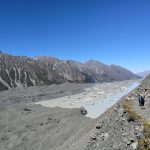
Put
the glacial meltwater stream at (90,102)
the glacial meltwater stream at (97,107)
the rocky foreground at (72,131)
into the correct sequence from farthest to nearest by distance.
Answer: the glacial meltwater stream at (90,102)
the glacial meltwater stream at (97,107)
the rocky foreground at (72,131)

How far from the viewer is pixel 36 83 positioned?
441 feet

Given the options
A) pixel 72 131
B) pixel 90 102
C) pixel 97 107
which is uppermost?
pixel 90 102


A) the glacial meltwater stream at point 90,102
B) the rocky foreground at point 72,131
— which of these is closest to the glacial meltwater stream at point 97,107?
the glacial meltwater stream at point 90,102

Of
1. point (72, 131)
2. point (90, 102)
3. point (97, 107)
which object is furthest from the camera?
point (90, 102)

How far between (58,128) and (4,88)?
8407 cm

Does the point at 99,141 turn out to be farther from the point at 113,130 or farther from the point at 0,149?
the point at 0,149

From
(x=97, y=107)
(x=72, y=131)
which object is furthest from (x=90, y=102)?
(x=72, y=131)

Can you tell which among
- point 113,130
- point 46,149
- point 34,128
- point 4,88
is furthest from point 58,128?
point 4,88

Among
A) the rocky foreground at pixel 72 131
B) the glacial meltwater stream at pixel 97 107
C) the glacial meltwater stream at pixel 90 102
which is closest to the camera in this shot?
the rocky foreground at pixel 72 131

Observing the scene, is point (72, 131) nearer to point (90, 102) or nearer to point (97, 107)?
point (97, 107)

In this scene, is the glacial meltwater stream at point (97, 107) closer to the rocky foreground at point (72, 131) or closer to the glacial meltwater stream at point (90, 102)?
the glacial meltwater stream at point (90, 102)

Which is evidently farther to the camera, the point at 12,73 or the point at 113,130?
the point at 12,73

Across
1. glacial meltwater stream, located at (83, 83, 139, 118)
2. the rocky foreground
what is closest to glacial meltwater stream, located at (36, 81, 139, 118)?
glacial meltwater stream, located at (83, 83, 139, 118)

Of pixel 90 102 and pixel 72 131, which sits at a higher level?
pixel 90 102
